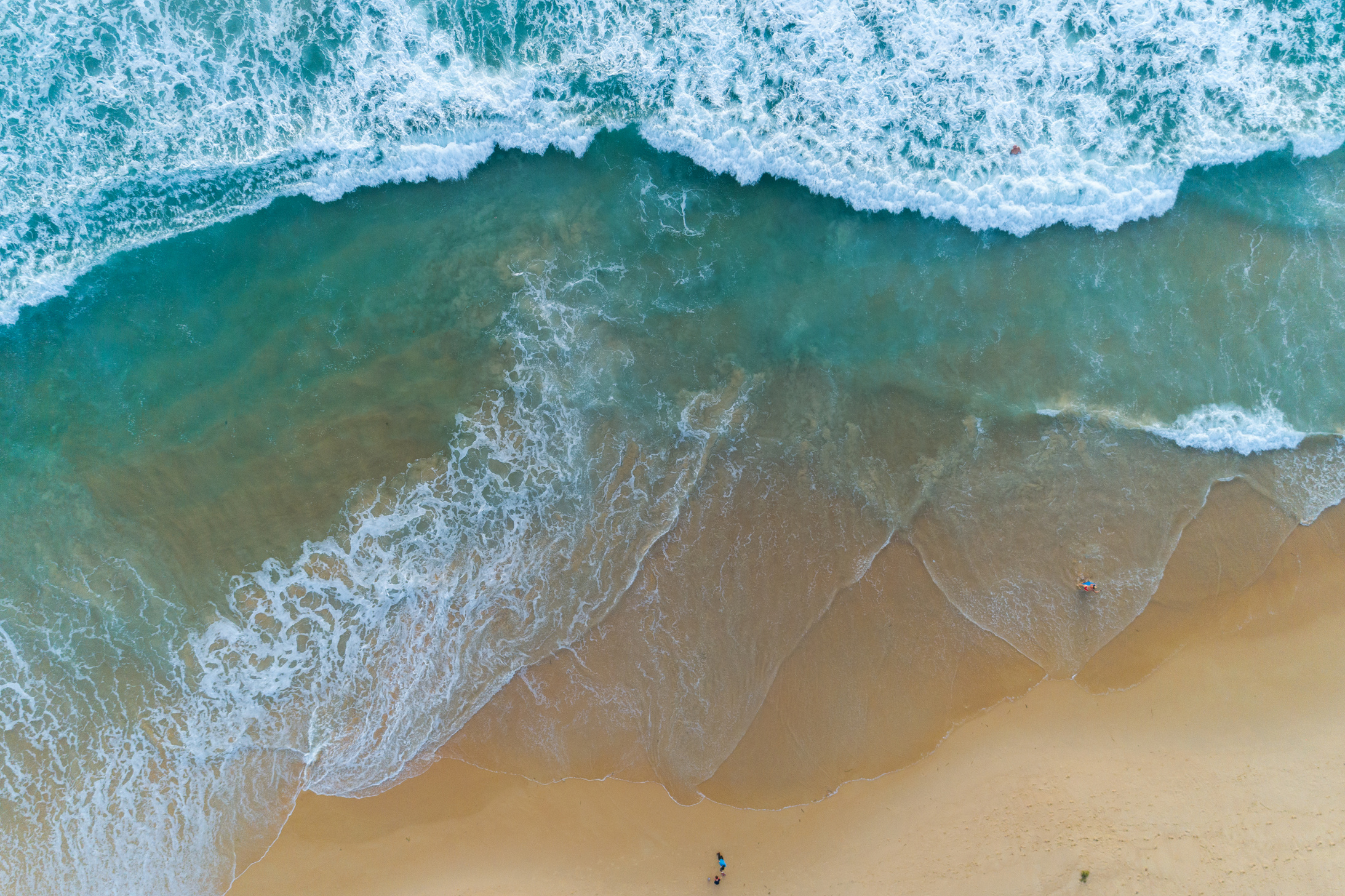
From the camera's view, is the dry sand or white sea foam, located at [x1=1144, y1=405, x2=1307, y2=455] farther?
white sea foam, located at [x1=1144, y1=405, x2=1307, y2=455]

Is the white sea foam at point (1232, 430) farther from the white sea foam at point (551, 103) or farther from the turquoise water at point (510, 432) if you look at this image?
the white sea foam at point (551, 103)

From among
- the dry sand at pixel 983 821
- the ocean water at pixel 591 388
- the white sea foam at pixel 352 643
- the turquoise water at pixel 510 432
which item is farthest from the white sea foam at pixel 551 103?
the dry sand at pixel 983 821

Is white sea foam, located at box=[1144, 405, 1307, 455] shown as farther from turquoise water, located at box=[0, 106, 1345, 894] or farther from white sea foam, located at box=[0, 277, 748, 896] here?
white sea foam, located at box=[0, 277, 748, 896]

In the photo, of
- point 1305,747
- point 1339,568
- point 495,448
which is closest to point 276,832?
point 495,448

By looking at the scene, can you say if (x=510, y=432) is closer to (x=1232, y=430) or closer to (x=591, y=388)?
(x=591, y=388)

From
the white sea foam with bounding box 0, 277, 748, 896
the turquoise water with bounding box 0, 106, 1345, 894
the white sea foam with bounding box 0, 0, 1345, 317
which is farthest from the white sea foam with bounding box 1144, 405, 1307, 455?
the white sea foam with bounding box 0, 277, 748, 896

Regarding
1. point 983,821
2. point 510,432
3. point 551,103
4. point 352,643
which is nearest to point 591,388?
point 510,432
